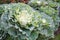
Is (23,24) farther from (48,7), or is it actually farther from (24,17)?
(48,7)

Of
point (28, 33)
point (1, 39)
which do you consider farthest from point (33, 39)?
point (1, 39)

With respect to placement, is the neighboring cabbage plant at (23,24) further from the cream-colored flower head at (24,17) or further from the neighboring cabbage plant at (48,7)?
the neighboring cabbage plant at (48,7)

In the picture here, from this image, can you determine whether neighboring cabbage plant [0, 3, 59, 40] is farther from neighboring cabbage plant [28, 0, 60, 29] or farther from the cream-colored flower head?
neighboring cabbage plant [28, 0, 60, 29]

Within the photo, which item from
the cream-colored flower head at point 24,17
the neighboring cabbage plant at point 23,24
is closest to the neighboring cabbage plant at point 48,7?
the neighboring cabbage plant at point 23,24

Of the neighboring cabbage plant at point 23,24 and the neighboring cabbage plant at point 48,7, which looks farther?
Answer: the neighboring cabbage plant at point 48,7

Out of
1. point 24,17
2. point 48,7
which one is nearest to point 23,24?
point 24,17

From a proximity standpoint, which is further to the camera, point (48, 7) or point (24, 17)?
point (48, 7)

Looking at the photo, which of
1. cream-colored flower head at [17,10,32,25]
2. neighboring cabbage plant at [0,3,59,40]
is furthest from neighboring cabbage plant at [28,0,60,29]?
cream-colored flower head at [17,10,32,25]

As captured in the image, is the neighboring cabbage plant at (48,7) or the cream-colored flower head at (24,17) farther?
the neighboring cabbage plant at (48,7)
